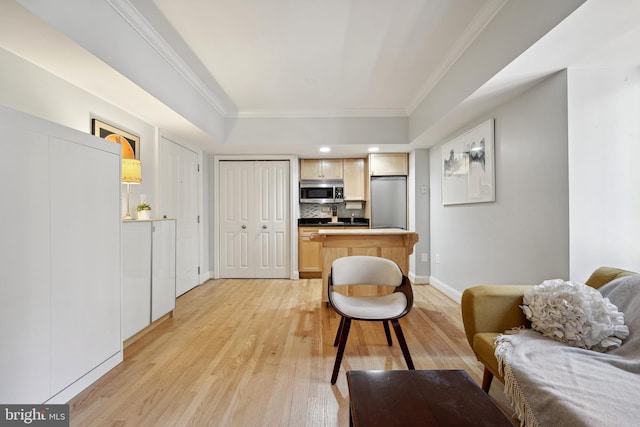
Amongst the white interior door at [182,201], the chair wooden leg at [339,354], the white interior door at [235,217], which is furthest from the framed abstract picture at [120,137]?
the chair wooden leg at [339,354]

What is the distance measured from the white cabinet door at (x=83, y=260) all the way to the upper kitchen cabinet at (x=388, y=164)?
3.62m

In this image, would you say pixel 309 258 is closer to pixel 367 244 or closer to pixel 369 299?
pixel 367 244

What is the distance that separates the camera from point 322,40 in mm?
2432

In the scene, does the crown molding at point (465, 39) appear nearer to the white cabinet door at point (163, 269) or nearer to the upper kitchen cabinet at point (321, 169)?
the upper kitchen cabinet at point (321, 169)

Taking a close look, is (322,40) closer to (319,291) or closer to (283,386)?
(283,386)

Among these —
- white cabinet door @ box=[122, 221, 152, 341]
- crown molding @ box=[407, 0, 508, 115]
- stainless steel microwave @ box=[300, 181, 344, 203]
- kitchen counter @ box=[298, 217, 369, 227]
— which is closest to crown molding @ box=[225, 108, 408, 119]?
crown molding @ box=[407, 0, 508, 115]

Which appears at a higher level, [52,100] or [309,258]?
[52,100]

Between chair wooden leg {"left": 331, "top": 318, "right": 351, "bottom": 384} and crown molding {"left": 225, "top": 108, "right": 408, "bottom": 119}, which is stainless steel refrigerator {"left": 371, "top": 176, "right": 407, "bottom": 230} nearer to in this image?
crown molding {"left": 225, "top": 108, "right": 408, "bottom": 119}

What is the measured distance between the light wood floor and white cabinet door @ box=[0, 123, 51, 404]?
364mm

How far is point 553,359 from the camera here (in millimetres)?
1253

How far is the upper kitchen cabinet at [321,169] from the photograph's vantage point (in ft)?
17.2

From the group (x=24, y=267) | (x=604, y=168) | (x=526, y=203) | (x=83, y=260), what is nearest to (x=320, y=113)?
(x=526, y=203)

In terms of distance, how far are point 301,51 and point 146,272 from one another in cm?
240

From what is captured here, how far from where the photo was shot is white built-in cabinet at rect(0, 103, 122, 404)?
1351 mm
